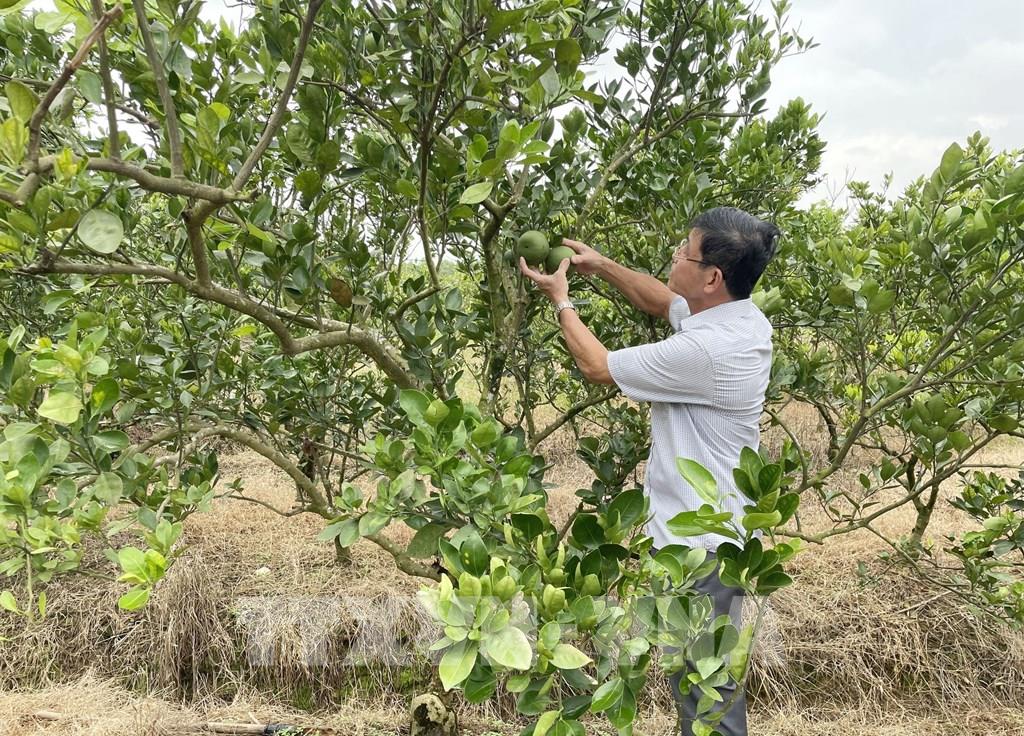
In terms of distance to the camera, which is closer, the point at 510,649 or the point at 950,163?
the point at 510,649

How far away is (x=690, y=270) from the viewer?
1.88 meters

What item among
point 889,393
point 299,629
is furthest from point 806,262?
point 299,629

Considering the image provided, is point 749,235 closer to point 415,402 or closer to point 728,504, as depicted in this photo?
point 728,504

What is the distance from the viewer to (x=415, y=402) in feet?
4.00

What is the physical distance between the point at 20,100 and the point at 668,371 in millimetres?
1423

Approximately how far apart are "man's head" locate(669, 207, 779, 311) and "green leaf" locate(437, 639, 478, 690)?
129 cm

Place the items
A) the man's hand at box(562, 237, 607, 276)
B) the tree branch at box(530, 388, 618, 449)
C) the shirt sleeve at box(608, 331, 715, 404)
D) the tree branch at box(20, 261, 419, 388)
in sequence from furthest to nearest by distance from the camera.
→ the tree branch at box(530, 388, 618, 449) < the man's hand at box(562, 237, 607, 276) < the shirt sleeve at box(608, 331, 715, 404) < the tree branch at box(20, 261, 419, 388)

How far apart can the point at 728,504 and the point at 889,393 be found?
86 centimetres

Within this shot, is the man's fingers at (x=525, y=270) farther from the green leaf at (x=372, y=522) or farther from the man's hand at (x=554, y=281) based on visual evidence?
the green leaf at (x=372, y=522)

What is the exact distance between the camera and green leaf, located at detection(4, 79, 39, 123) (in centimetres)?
92

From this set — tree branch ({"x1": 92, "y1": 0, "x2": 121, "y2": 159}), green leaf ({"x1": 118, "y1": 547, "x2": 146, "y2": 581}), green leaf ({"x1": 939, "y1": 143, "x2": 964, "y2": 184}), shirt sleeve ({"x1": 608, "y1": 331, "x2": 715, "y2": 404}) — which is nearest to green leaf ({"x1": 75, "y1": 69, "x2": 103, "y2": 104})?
tree branch ({"x1": 92, "y1": 0, "x2": 121, "y2": 159})

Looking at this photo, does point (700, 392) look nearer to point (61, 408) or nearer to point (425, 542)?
point (425, 542)

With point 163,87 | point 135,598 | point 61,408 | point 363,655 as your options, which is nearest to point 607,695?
point 135,598

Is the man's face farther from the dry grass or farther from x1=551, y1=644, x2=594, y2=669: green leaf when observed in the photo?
the dry grass
